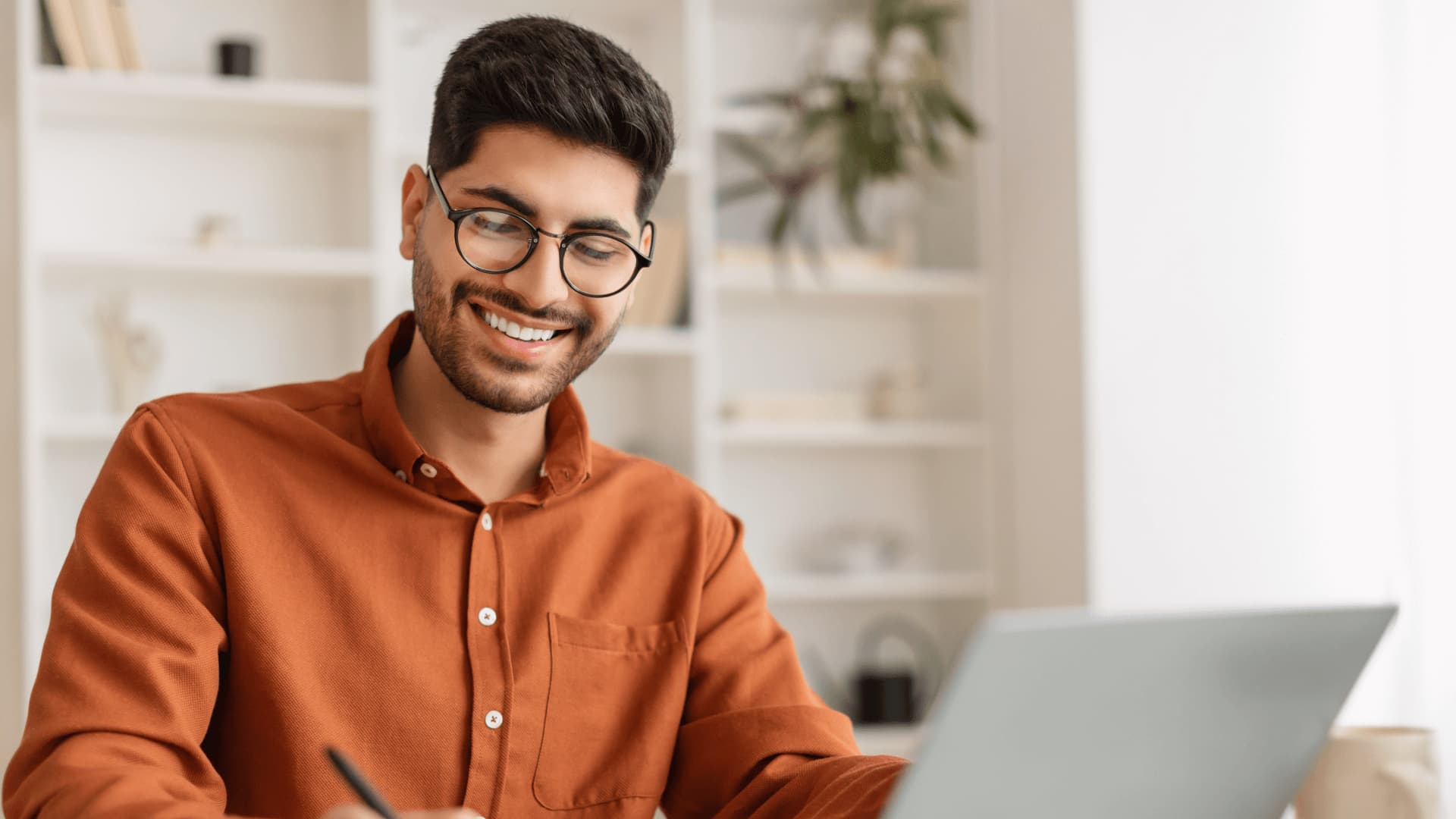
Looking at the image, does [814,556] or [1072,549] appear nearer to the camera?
[1072,549]

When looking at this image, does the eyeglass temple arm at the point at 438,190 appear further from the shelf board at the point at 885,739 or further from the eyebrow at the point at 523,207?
the shelf board at the point at 885,739

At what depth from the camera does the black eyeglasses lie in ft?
4.21

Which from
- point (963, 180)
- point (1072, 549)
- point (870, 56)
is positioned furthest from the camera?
point (963, 180)

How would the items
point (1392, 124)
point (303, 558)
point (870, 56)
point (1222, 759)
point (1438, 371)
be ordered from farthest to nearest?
point (870, 56) → point (1392, 124) → point (1438, 371) → point (303, 558) → point (1222, 759)

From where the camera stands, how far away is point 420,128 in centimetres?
334

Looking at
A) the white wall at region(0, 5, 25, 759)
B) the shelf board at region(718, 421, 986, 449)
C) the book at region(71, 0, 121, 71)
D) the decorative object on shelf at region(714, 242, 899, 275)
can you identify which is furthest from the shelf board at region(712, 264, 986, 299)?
the white wall at region(0, 5, 25, 759)

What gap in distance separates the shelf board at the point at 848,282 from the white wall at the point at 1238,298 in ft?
1.48

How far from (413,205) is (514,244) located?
17 centimetres

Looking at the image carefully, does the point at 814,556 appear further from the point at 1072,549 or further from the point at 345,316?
the point at 345,316

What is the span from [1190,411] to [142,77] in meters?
2.22

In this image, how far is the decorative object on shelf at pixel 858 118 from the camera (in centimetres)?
315

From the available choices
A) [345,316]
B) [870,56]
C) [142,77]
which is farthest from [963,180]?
[142,77]

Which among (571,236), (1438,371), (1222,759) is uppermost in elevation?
(571,236)

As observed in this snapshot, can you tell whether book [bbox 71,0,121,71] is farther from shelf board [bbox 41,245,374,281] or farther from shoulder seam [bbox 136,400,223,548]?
shoulder seam [bbox 136,400,223,548]
